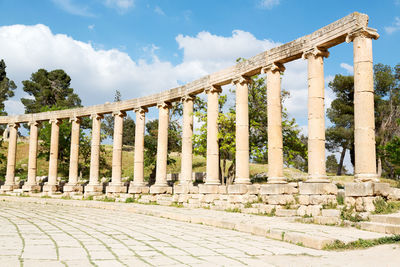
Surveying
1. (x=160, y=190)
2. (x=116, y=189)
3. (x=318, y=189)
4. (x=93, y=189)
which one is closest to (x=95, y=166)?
(x=93, y=189)

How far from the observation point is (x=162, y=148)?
89.2 ft

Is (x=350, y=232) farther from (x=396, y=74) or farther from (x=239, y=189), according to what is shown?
(x=396, y=74)

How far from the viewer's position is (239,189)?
2005 centimetres

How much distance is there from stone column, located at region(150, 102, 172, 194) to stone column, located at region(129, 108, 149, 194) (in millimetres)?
1769

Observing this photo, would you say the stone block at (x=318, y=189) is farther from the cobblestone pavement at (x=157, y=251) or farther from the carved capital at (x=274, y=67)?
the carved capital at (x=274, y=67)

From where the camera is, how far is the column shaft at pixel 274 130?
1895cm

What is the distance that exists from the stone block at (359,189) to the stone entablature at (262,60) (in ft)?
20.8

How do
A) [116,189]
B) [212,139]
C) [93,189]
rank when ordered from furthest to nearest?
[93,189] < [116,189] < [212,139]

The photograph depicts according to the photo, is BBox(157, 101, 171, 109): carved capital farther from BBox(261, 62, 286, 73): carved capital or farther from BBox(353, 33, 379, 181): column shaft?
BBox(353, 33, 379, 181): column shaft

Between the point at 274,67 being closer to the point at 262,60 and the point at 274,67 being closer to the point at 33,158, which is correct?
the point at 262,60

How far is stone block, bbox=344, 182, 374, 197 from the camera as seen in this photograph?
44.6 feet

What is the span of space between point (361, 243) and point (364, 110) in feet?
24.4

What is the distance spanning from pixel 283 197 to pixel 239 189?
3258 mm

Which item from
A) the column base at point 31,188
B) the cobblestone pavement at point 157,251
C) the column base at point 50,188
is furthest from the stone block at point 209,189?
the column base at point 31,188
